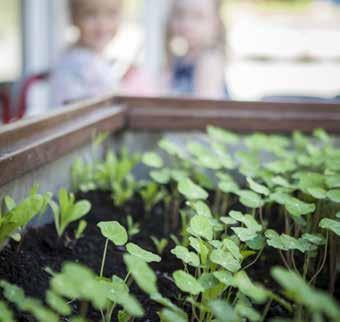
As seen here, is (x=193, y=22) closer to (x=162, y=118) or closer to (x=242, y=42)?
(x=162, y=118)

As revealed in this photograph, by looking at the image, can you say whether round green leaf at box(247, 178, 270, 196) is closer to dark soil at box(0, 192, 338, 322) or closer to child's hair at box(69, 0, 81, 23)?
dark soil at box(0, 192, 338, 322)

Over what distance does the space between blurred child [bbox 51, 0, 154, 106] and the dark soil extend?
1.35m

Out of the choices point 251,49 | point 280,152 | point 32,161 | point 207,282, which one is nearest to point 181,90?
point 280,152

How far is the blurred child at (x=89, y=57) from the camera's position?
8.46 ft

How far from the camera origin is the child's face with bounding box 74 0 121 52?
2699 millimetres

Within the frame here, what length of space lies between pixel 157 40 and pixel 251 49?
348 centimetres

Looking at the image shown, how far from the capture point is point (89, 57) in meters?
2.65

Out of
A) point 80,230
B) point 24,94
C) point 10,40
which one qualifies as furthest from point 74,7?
point 80,230

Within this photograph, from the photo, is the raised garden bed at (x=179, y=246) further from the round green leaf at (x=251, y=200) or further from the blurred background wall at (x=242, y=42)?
the blurred background wall at (x=242, y=42)

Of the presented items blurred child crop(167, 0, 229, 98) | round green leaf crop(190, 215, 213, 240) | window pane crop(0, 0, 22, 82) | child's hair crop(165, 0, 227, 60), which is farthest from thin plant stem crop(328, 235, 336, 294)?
window pane crop(0, 0, 22, 82)

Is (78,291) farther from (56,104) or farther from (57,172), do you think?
(56,104)

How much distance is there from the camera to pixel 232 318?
60 cm

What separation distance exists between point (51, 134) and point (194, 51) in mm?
2464

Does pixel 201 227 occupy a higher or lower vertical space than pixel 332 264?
higher
